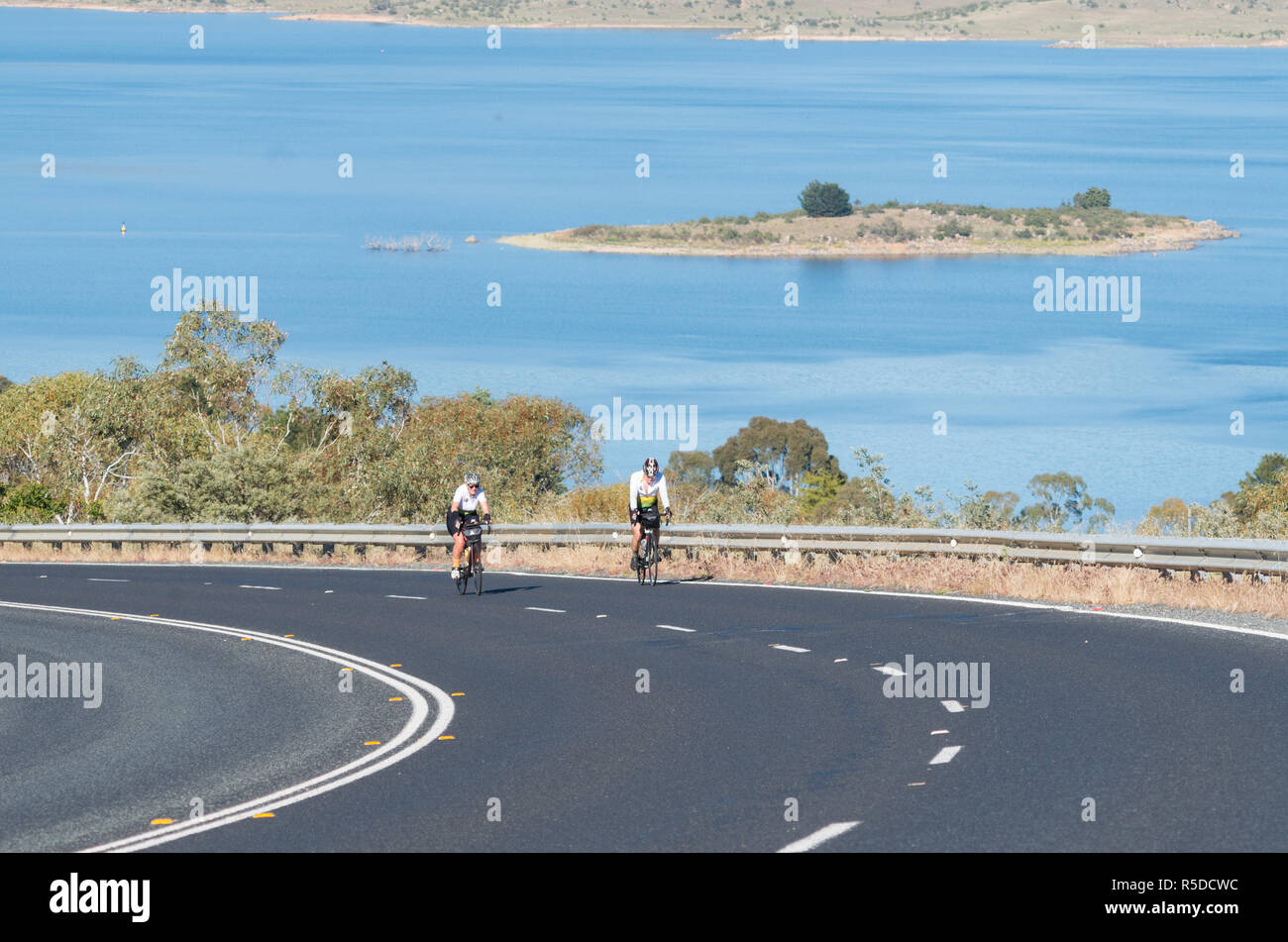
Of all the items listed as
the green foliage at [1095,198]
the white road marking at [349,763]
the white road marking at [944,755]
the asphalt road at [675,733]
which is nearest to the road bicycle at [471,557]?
the asphalt road at [675,733]

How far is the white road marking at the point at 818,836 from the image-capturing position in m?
8.70

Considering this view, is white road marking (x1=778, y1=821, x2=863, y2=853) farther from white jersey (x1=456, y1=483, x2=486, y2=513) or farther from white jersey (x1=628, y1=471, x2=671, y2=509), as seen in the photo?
white jersey (x1=456, y1=483, x2=486, y2=513)

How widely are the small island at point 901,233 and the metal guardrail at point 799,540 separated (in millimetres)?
157903

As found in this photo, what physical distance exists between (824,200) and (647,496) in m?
176

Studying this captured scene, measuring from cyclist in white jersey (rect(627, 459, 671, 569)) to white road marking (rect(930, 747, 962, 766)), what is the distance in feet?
33.7

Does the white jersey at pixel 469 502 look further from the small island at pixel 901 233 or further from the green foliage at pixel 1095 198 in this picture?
the green foliage at pixel 1095 198

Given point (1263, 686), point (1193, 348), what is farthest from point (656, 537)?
point (1193, 348)

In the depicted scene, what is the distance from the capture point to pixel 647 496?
69.6ft

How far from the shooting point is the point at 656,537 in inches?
850

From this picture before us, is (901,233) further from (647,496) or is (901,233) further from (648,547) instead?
(647,496)

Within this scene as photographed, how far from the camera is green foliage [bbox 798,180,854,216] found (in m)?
192

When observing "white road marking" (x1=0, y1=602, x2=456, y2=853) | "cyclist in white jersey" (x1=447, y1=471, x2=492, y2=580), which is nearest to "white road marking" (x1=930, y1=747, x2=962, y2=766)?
"white road marking" (x1=0, y1=602, x2=456, y2=853)

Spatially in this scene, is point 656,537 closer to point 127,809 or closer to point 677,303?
point 127,809
